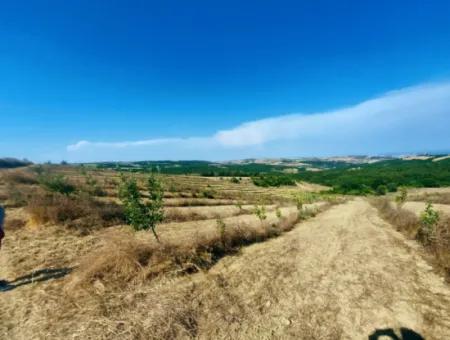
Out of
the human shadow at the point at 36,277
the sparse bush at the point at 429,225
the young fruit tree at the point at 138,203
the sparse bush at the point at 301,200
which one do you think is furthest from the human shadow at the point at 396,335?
the sparse bush at the point at 301,200

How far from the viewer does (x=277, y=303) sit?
683 cm

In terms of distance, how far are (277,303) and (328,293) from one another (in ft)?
5.34

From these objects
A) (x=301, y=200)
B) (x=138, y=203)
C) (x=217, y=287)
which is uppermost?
(x=138, y=203)

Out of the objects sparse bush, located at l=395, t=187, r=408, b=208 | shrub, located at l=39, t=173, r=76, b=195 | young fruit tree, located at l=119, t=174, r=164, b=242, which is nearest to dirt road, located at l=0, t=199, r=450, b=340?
young fruit tree, located at l=119, t=174, r=164, b=242

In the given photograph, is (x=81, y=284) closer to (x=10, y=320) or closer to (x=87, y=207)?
(x=10, y=320)

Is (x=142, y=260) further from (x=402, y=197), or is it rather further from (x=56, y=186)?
(x=402, y=197)

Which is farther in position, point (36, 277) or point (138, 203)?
point (138, 203)

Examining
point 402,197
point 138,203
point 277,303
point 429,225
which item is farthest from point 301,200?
point 277,303

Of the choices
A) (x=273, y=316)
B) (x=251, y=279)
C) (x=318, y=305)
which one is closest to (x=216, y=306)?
(x=273, y=316)

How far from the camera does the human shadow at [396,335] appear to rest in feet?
17.8

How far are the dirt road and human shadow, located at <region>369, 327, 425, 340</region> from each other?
117 millimetres

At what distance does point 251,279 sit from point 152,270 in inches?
120

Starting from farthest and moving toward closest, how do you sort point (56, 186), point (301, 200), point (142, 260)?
point (301, 200) → point (56, 186) → point (142, 260)

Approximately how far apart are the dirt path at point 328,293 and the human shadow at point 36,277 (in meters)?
4.71
